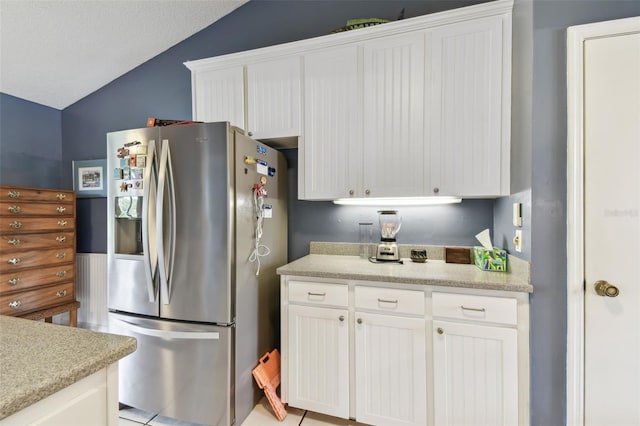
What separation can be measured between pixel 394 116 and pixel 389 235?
32.5 inches

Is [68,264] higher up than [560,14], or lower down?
lower down

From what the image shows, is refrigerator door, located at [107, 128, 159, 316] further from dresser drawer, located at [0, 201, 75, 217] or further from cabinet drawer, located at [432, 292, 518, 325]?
cabinet drawer, located at [432, 292, 518, 325]

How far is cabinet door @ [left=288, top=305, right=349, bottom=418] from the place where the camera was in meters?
1.64

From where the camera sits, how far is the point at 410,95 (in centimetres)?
176

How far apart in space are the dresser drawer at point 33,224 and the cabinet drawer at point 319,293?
7.75 feet

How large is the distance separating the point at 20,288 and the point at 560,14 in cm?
404

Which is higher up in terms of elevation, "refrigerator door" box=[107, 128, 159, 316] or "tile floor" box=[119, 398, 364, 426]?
"refrigerator door" box=[107, 128, 159, 316]

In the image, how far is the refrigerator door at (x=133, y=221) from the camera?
1666 millimetres

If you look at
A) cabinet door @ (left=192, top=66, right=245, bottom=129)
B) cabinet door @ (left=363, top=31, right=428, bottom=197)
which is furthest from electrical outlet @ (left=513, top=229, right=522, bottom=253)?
cabinet door @ (left=192, top=66, right=245, bottom=129)

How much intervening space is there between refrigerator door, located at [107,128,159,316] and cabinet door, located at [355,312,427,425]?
50.4 inches
